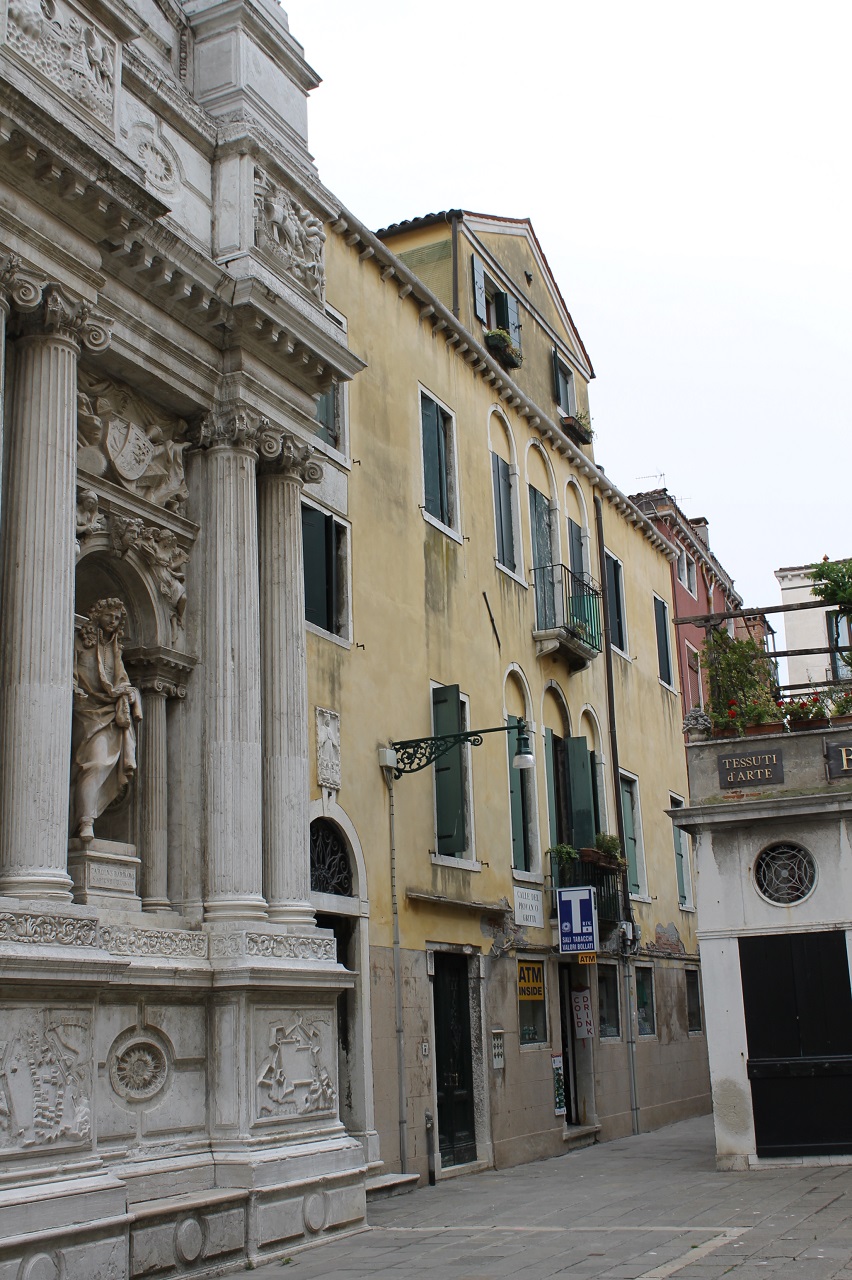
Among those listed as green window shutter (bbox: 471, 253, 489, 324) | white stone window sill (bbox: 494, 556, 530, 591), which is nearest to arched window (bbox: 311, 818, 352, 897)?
white stone window sill (bbox: 494, 556, 530, 591)

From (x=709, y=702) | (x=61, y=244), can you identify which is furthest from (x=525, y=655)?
(x=61, y=244)

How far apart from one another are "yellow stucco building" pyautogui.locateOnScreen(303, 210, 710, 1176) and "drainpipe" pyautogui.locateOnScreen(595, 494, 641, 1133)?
8cm

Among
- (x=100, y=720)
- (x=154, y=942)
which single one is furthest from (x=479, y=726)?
(x=154, y=942)

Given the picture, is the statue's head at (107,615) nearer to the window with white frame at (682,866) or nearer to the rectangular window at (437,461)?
the rectangular window at (437,461)

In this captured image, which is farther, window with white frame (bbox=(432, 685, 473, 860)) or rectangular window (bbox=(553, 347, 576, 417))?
rectangular window (bbox=(553, 347, 576, 417))

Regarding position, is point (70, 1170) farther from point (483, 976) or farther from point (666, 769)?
point (666, 769)

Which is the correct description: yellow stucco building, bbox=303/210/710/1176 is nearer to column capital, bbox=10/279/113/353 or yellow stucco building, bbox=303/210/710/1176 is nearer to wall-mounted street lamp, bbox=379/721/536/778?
wall-mounted street lamp, bbox=379/721/536/778

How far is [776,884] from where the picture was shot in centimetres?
1584

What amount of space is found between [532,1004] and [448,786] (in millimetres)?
4141

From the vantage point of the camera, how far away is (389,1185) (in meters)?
14.6

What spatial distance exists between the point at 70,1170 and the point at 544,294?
779 inches

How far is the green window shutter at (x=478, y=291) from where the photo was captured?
2209cm

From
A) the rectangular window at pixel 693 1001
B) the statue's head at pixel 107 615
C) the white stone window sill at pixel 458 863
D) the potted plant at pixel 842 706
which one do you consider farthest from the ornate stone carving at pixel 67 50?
the rectangular window at pixel 693 1001

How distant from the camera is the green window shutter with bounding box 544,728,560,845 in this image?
2138cm
